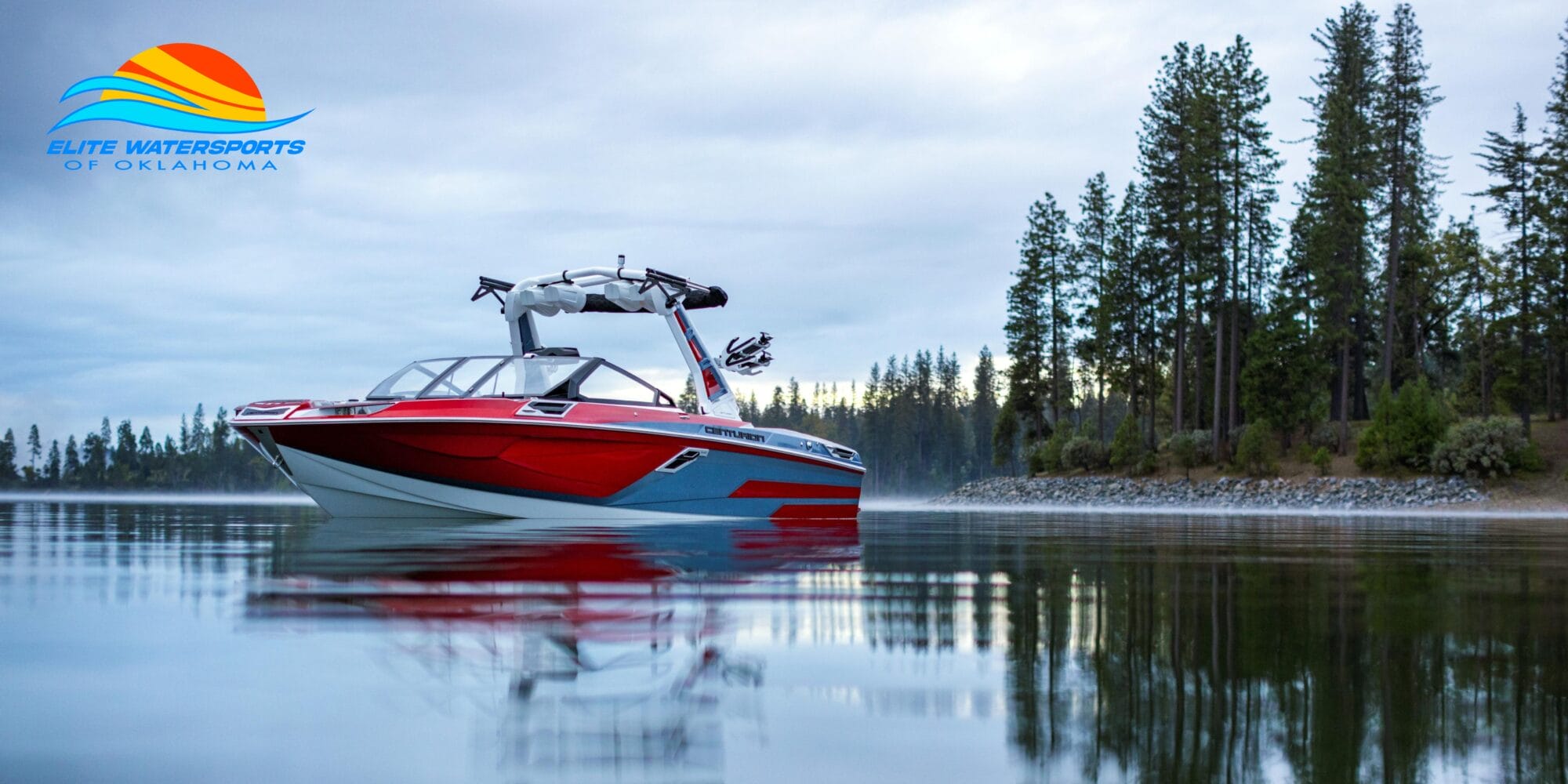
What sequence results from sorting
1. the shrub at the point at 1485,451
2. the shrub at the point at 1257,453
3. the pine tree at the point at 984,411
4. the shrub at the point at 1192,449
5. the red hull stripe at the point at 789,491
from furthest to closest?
the pine tree at the point at 984,411
the shrub at the point at 1192,449
the shrub at the point at 1257,453
the shrub at the point at 1485,451
the red hull stripe at the point at 789,491

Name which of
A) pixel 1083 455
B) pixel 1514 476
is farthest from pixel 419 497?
pixel 1083 455

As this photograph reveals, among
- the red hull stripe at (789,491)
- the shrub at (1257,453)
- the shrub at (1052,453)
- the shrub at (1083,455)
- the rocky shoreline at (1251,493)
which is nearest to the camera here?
the red hull stripe at (789,491)

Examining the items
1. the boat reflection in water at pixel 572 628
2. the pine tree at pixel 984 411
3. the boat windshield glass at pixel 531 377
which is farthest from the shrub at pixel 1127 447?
the pine tree at pixel 984 411

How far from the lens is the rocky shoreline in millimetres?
34938

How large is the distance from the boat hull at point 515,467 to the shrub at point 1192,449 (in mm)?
30948

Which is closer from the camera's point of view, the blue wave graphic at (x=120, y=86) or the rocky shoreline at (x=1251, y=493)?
the blue wave graphic at (x=120, y=86)

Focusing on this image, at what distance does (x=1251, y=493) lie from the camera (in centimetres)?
3859

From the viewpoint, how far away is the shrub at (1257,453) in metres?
40.1

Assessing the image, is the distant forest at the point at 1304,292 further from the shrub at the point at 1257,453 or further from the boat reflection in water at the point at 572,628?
the boat reflection in water at the point at 572,628

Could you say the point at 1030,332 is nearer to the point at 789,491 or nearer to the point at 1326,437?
the point at 1326,437

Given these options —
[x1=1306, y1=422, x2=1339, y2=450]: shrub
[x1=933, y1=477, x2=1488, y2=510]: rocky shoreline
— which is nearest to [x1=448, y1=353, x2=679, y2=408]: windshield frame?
[x1=933, y1=477, x2=1488, y2=510]: rocky shoreline

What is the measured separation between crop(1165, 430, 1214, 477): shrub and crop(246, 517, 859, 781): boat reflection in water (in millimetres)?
37214

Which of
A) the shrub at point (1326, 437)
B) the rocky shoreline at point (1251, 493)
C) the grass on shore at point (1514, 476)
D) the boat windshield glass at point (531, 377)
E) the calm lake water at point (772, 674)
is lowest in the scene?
the rocky shoreline at point (1251, 493)

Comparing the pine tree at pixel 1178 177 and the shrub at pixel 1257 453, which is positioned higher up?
the pine tree at pixel 1178 177
